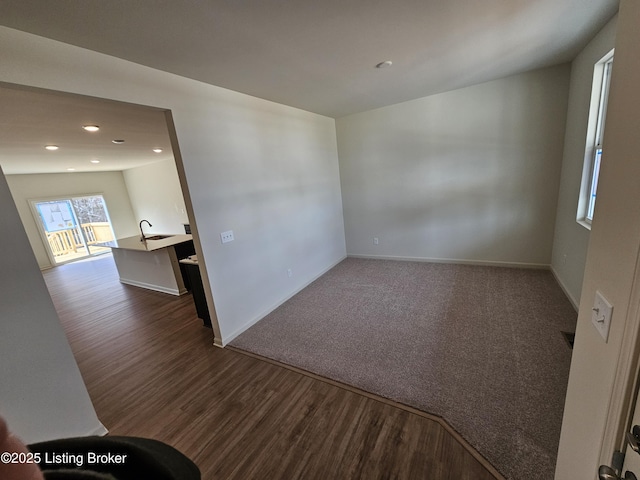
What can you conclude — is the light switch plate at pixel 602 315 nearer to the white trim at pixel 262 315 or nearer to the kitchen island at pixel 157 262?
the white trim at pixel 262 315

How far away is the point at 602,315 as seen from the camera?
0.79 meters

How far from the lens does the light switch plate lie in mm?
754

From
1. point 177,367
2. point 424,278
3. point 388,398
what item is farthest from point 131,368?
point 424,278

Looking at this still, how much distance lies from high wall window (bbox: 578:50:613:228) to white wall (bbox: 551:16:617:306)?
51 millimetres

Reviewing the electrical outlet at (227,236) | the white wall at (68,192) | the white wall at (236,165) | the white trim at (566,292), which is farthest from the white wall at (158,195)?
the white trim at (566,292)

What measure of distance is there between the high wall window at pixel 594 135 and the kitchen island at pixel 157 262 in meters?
5.27

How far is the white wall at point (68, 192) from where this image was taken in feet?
Answer: 21.4

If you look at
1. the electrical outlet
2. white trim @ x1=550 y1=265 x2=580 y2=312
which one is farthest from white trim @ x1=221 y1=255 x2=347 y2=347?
white trim @ x1=550 y1=265 x2=580 y2=312

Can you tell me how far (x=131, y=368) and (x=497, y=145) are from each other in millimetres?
5250

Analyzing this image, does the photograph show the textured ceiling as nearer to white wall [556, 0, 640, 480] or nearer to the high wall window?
the high wall window

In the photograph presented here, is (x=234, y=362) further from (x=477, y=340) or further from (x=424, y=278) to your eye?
(x=424, y=278)

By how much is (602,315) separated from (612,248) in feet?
0.69

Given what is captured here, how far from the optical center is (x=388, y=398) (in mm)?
1890

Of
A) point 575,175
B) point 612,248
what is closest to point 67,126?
point 612,248
